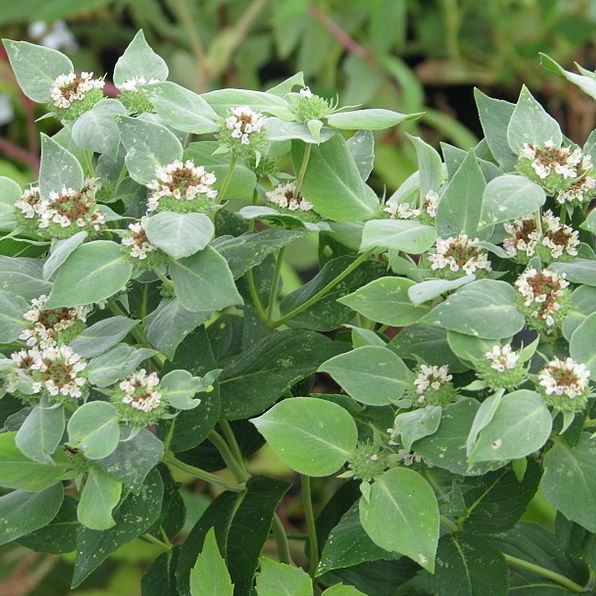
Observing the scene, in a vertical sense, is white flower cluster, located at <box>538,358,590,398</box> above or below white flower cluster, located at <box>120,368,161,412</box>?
above

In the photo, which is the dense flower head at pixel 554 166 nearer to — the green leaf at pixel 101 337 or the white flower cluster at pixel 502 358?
the white flower cluster at pixel 502 358

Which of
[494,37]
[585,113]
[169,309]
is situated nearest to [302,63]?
[494,37]

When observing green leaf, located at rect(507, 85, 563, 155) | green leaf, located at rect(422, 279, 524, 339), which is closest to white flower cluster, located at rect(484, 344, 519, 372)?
green leaf, located at rect(422, 279, 524, 339)

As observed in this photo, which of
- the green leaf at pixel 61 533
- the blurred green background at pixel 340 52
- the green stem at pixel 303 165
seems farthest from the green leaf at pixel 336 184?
the blurred green background at pixel 340 52

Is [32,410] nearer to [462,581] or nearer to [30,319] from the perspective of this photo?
[30,319]

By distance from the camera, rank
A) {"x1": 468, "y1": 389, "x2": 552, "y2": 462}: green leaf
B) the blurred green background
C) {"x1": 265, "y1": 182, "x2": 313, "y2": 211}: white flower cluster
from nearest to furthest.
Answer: {"x1": 468, "y1": 389, "x2": 552, "y2": 462}: green leaf < {"x1": 265, "y1": 182, "x2": 313, "y2": 211}: white flower cluster < the blurred green background

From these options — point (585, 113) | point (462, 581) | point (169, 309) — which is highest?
point (169, 309)

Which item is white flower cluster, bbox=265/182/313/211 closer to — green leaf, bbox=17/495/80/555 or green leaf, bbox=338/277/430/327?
green leaf, bbox=338/277/430/327

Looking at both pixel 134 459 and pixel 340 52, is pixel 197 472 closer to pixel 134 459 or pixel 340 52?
pixel 134 459
